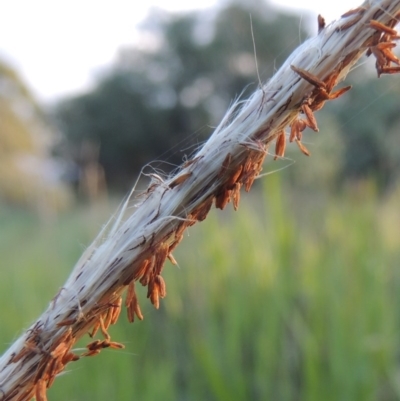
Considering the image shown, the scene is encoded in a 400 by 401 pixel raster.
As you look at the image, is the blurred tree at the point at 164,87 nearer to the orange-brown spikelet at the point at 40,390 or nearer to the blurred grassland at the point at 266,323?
the blurred grassland at the point at 266,323

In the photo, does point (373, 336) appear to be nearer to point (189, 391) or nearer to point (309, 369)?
point (309, 369)

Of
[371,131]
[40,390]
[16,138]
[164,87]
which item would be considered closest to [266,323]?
[40,390]

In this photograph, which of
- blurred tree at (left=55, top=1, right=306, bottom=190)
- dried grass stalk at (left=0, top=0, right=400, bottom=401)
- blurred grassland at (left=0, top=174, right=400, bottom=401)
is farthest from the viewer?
blurred tree at (left=55, top=1, right=306, bottom=190)

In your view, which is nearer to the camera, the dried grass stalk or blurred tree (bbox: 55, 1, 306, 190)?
the dried grass stalk

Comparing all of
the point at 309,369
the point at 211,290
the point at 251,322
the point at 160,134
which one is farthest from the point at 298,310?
the point at 160,134

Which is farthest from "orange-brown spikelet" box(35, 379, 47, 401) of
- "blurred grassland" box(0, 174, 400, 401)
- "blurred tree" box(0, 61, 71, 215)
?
"blurred tree" box(0, 61, 71, 215)

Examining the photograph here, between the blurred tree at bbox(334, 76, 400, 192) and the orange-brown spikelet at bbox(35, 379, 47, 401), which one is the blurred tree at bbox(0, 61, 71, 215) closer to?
the blurred tree at bbox(334, 76, 400, 192)
